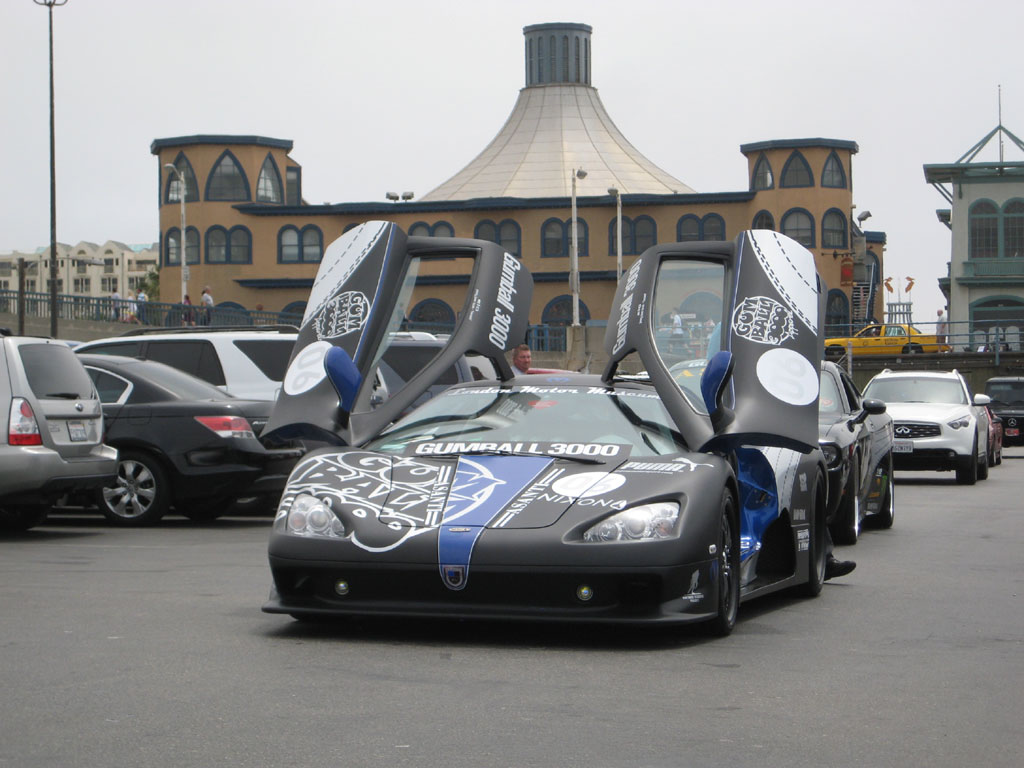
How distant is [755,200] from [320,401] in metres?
65.6

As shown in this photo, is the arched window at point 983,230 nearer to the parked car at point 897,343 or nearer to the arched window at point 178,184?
the parked car at point 897,343

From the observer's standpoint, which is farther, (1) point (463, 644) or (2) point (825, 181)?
(2) point (825, 181)

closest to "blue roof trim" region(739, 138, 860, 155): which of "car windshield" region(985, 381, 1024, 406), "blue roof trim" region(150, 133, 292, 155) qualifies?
"blue roof trim" region(150, 133, 292, 155)

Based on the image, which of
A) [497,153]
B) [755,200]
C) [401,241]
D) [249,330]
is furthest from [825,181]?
[401,241]

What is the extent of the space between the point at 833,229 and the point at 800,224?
60.4 inches

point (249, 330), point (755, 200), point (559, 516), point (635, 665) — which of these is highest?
point (755, 200)

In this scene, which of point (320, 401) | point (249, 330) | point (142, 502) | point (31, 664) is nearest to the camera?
point (31, 664)

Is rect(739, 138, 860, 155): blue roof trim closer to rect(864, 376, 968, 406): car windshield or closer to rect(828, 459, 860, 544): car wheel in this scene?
rect(864, 376, 968, 406): car windshield

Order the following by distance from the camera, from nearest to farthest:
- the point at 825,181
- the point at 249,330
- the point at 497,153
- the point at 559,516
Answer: the point at 559,516
the point at 249,330
the point at 825,181
the point at 497,153

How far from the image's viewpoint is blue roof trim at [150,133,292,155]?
73500mm

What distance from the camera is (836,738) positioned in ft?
18.1

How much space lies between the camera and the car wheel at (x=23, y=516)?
13.9 meters

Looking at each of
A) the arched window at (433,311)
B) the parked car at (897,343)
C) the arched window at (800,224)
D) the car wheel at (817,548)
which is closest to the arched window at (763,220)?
the arched window at (800,224)

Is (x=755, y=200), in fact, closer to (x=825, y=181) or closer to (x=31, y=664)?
(x=825, y=181)
